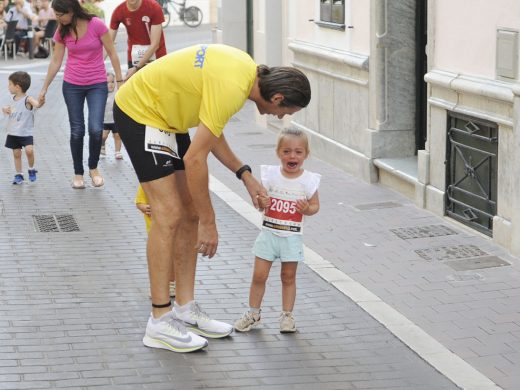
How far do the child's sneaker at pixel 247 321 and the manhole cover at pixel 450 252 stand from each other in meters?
2.27

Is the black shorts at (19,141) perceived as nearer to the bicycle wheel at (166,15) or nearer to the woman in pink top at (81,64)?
the woman in pink top at (81,64)

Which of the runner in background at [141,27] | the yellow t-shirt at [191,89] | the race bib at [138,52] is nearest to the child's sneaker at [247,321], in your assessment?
the yellow t-shirt at [191,89]

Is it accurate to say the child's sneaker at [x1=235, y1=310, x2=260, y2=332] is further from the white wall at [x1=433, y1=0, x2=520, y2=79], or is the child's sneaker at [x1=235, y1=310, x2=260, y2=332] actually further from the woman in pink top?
the woman in pink top

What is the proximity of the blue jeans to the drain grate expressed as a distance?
1369 millimetres

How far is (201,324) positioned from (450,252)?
2847 mm

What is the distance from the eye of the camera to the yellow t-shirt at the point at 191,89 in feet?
20.0

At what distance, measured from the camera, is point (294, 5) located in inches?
588

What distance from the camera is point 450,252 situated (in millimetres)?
9141

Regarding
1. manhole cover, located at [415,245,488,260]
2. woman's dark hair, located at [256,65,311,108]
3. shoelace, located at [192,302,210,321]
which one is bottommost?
manhole cover, located at [415,245,488,260]

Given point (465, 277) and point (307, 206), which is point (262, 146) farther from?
point (307, 206)

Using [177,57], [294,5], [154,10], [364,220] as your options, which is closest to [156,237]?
[177,57]

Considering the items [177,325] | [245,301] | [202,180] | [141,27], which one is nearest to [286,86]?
[202,180]

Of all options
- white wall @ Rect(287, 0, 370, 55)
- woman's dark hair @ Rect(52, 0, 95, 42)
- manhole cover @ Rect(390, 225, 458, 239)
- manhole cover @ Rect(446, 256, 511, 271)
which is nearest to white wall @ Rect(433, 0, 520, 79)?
manhole cover @ Rect(390, 225, 458, 239)

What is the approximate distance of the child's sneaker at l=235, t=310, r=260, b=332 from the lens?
702 centimetres
